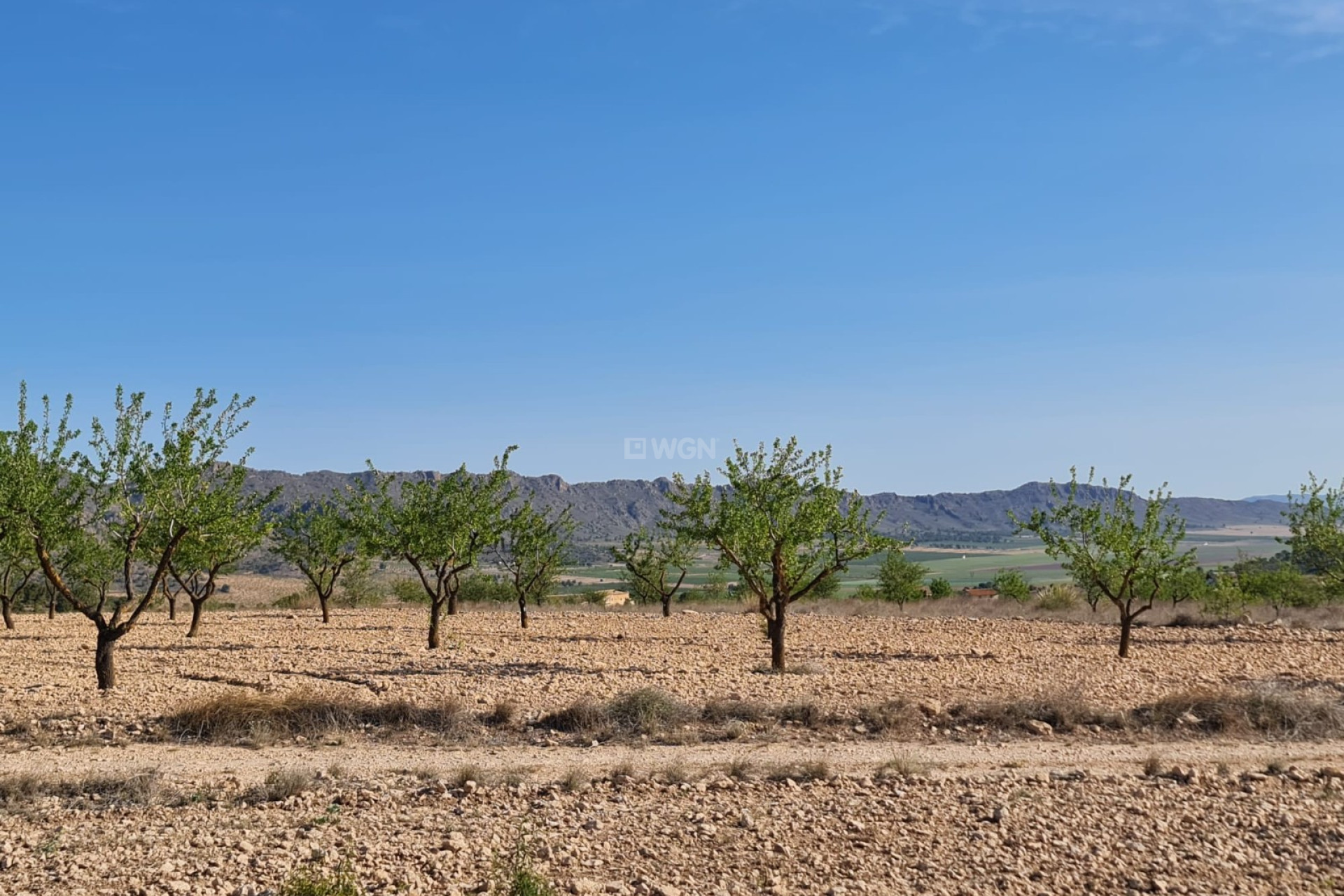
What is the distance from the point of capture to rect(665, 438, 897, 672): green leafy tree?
76.1 ft

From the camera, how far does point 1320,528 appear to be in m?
30.0

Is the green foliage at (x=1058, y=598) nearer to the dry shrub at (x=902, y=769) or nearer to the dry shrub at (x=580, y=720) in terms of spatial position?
the dry shrub at (x=580, y=720)

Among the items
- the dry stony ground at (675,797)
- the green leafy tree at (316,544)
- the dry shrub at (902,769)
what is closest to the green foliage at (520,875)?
the dry stony ground at (675,797)

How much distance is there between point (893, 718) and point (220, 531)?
14.0 m

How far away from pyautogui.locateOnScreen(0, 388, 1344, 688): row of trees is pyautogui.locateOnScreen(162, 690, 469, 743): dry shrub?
4.33 m

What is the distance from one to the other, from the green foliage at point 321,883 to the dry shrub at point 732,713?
27.7 ft

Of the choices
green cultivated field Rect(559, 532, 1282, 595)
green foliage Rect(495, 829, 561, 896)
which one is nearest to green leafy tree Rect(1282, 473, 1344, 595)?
green foliage Rect(495, 829, 561, 896)

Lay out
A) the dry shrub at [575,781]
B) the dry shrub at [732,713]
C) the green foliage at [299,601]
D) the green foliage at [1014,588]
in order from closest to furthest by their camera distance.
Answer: the dry shrub at [575,781], the dry shrub at [732,713], the green foliage at [1014,588], the green foliage at [299,601]

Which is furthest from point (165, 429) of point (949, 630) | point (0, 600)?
point (949, 630)

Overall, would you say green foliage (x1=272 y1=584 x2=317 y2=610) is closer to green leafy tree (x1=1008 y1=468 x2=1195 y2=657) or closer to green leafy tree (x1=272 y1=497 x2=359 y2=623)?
green leafy tree (x1=272 y1=497 x2=359 y2=623)

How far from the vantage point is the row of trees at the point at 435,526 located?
19031mm

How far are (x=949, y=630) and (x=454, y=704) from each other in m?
21.9

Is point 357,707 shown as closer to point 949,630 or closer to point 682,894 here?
point 682,894

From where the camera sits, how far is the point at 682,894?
884cm
